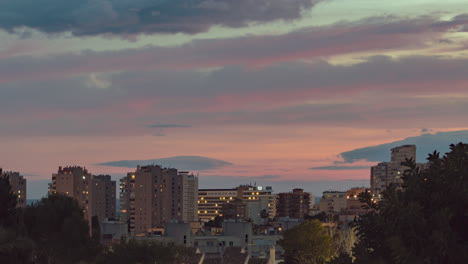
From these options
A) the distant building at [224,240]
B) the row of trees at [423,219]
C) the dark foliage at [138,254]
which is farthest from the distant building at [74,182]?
the row of trees at [423,219]

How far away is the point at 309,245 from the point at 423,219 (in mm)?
46648

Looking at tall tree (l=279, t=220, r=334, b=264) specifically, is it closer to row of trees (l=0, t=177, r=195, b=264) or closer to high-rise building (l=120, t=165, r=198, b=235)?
row of trees (l=0, t=177, r=195, b=264)

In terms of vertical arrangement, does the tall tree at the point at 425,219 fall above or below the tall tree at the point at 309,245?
above

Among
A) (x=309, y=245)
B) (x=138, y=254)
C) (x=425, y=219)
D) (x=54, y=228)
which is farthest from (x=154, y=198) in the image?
(x=425, y=219)

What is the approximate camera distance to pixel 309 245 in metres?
55.9

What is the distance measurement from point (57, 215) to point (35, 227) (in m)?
1.17

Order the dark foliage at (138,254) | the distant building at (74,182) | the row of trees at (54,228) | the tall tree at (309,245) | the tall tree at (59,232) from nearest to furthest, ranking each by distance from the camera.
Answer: the row of trees at (54,228) → the tall tree at (59,232) → the dark foliage at (138,254) → the tall tree at (309,245) → the distant building at (74,182)

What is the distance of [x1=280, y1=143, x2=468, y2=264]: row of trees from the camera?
9.76 metres

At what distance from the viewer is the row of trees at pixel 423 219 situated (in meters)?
9.76

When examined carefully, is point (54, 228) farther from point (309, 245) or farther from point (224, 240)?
point (224, 240)

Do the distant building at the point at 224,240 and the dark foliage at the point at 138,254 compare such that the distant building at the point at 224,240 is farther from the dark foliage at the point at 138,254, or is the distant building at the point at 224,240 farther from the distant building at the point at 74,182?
the distant building at the point at 74,182

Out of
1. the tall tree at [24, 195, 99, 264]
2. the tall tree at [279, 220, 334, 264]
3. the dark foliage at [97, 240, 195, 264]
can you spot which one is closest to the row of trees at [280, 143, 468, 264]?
the tall tree at [24, 195, 99, 264]

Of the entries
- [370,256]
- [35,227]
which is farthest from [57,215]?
[370,256]

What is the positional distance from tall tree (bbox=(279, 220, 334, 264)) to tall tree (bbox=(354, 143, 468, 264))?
1727 inches
